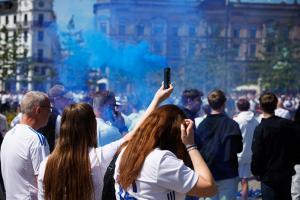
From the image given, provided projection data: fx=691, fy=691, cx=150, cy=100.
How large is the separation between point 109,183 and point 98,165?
0.78 ft

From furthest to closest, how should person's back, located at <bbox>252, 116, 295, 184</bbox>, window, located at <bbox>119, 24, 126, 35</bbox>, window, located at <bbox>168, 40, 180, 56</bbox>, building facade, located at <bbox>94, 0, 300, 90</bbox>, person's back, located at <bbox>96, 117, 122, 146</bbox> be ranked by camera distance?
window, located at <bbox>168, 40, 180, 56</bbox> → building facade, located at <bbox>94, 0, 300, 90</bbox> → window, located at <bbox>119, 24, 126, 35</bbox> → person's back, located at <bbox>252, 116, 295, 184</bbox> → person's back, located at <bbox>96, 117, 122, 146</bbox>

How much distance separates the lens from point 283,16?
6125cm

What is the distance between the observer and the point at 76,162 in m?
4.35

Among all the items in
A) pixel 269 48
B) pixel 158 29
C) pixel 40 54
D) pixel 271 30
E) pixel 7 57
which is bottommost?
pixel 40 54

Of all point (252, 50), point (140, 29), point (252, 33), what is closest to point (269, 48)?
point (252, 33)

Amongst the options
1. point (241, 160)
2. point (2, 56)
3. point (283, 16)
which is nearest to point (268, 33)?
point (283, 16)

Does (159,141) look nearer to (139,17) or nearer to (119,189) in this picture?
(119,189)

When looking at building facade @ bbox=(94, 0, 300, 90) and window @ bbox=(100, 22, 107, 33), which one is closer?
window @ bbox=(100, 22, 107, 33)

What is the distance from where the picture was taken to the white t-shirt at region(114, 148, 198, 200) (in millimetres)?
3740

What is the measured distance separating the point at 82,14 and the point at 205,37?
90.1ft

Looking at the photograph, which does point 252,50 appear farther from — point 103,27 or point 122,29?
point 103,27

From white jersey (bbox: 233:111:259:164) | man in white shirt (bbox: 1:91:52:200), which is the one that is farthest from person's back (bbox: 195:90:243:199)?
man in white shirt (bbox: 1:91:52:200)

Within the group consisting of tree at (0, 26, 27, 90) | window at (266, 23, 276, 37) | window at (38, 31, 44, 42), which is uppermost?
window at (266, 23, 276, 37)

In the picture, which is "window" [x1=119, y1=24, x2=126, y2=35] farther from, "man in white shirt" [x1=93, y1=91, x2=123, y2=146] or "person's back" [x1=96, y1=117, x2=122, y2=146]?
"person's back" [x1=96, y1=117, x2=122, y2=146]
